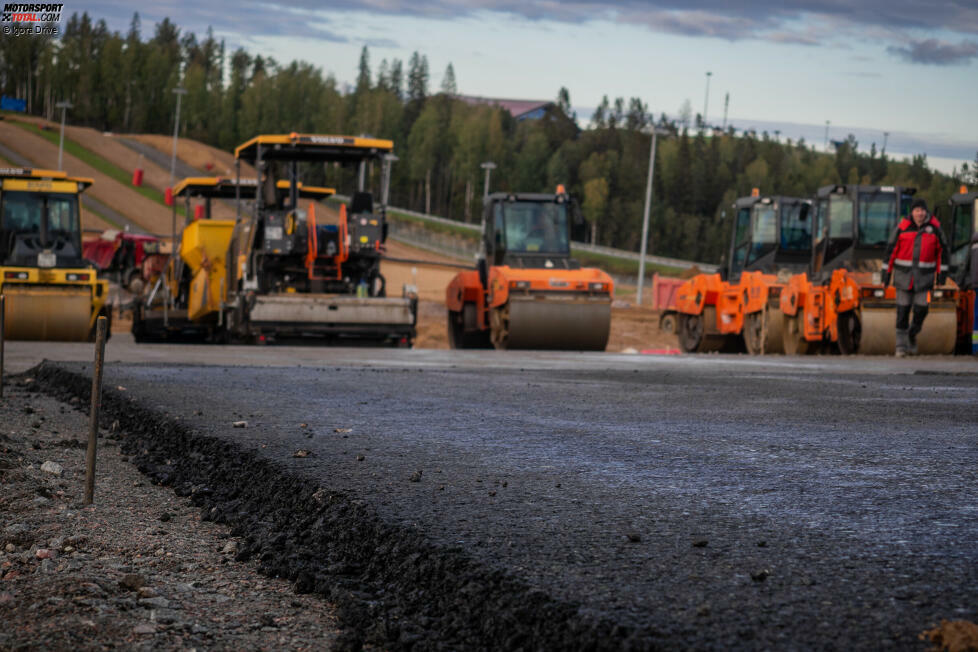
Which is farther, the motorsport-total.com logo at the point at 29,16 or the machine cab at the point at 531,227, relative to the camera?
the motorsport-total.com logo at the point at 29,16

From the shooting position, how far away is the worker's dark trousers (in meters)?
15.1

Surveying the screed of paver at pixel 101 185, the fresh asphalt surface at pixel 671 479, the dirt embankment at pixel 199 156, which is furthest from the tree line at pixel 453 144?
the fresh asphalt surface at pixel 671 479

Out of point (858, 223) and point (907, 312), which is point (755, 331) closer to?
point (858, 223)

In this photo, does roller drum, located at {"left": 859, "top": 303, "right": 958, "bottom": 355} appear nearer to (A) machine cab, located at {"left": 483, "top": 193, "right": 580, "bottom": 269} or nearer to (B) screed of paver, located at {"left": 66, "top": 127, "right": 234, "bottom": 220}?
(A) machine cab, located at {"left": 483, "top": 193, "right": 580, "bottom": 269}

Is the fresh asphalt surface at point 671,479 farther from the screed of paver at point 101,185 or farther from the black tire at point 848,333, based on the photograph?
the screed of paver at point 101,185

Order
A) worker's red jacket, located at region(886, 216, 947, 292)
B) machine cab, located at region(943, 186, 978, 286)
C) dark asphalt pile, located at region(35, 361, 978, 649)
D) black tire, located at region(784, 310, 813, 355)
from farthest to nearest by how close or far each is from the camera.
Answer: black tire, located at region(784, 310, 813, 355)
machine cab, located at region(943, 186, 978, 286)
worker's red jacket, located at region(886, 216, 947, 292)
dark asphalt pile, located at region(35, 361, 978, 649)

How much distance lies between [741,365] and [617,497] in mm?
9007

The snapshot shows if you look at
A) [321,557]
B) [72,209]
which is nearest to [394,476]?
[321,557]

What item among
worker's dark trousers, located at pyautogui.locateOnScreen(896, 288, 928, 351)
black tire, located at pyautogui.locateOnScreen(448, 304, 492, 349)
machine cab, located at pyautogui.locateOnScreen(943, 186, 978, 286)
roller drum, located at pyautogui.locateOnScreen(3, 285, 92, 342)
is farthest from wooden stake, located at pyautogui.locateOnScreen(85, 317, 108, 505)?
black tire, located at pyautogui.locateOnScreen(448, 304, 492, 349)

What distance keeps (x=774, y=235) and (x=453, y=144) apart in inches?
4783

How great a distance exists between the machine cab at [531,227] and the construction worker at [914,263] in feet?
18.1

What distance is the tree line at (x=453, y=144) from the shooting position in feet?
435

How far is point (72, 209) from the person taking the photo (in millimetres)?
19172

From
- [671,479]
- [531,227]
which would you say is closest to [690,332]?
[531,227]
